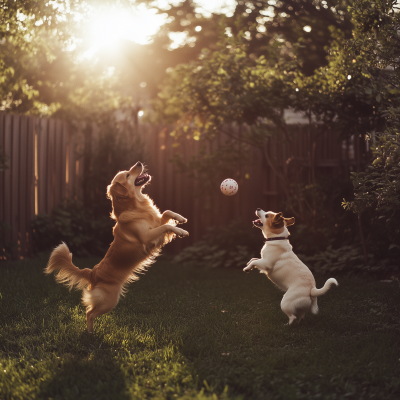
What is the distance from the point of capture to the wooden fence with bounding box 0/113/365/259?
8.61 meters

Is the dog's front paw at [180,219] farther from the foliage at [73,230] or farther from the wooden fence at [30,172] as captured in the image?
the wooden fence at [30,172]

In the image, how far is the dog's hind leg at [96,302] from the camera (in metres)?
4.58

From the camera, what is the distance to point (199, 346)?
405 centimetres

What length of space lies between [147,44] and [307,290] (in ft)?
47.9

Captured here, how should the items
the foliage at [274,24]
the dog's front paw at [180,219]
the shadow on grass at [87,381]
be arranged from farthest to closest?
the foliage at [274,24], the dog's front paw at [180,219], the shadow on grass at [87,381]

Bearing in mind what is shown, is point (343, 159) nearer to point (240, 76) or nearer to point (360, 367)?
point (240, 76)

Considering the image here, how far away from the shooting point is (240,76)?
7863 mm

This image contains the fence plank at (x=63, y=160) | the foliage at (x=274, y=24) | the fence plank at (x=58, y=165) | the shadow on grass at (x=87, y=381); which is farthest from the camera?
the foliage at (x=274, y=24)

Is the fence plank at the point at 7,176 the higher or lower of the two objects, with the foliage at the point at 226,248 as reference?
higher

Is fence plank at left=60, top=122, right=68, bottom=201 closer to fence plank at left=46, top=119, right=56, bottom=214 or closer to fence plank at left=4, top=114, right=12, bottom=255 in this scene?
fence plank at left=46, top=119, right=56, bottom=214

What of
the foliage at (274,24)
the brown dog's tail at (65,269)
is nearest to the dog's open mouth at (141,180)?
the brown dog's tail at (65,269)

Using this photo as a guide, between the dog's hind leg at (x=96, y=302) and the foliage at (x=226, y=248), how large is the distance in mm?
3850

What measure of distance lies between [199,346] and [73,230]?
572 centimetres

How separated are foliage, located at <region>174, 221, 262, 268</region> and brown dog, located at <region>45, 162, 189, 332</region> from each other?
3.56 metres
